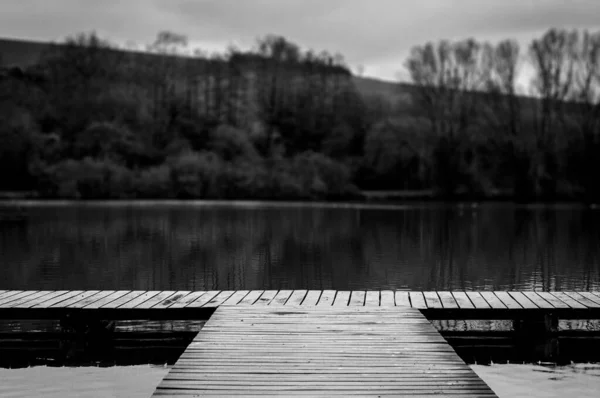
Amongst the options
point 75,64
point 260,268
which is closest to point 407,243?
point 260,268

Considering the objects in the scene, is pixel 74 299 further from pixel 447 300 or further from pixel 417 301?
pixel 447 300

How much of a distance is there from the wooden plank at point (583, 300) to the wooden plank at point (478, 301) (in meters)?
1.14

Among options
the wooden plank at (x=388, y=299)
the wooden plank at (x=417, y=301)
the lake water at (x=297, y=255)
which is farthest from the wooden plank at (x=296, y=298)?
the lake water at (x=297, y=255)

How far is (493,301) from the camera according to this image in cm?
859

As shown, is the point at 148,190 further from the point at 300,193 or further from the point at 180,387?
the point at 180,387

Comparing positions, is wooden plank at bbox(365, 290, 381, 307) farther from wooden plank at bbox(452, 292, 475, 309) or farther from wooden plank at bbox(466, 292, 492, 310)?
wooden plank at bbox(466, 292, 492, 310)

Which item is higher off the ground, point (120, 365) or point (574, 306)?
point (574, 306)

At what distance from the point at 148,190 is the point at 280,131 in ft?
61.3

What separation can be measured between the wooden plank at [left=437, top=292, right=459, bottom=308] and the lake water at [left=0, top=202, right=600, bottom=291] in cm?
352

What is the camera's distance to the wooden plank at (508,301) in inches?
326

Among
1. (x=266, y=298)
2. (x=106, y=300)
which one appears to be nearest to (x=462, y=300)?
(x=266, y=298)

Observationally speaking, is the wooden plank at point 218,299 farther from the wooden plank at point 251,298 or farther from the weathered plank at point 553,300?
the weathered plank at point 553,300

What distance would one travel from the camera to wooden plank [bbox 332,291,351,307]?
830cm

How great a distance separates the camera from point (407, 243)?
20.4 metres
